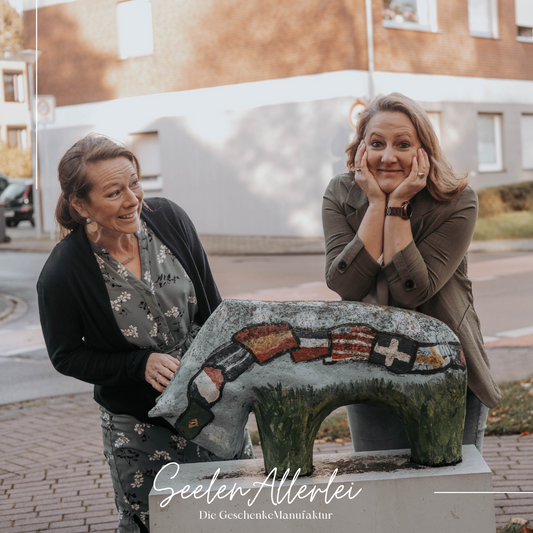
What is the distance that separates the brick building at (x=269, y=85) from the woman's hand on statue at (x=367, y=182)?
15075 millimetres

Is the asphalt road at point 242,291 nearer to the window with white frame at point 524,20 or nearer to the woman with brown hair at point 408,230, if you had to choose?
the woman with brown hair at point 408,230

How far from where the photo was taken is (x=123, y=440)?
2.71 meters

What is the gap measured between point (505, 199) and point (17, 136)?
94.5 ft

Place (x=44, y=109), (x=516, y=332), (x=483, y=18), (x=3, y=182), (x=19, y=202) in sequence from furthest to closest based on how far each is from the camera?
(x=3, y=182) < (x=19, y=202) < (x=483, y=18) < (x=44, y=109) < (x=516, y=332)

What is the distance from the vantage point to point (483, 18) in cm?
2072

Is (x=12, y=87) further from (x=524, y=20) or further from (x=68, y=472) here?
(x=68, y=472)

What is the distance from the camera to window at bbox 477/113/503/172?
21188 mm

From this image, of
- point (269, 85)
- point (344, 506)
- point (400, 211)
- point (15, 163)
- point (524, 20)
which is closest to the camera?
point (344, 506)

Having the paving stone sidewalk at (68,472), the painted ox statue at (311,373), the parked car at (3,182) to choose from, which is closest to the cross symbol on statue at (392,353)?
the painted ox statue at (311,373)

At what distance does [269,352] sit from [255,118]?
1766 centimetres

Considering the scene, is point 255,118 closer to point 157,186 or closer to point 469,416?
point 157,186

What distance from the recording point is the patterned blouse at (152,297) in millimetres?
2621

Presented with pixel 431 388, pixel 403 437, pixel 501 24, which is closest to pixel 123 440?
pixel 403 437

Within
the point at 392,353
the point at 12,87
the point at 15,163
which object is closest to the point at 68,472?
the point at 392,353
